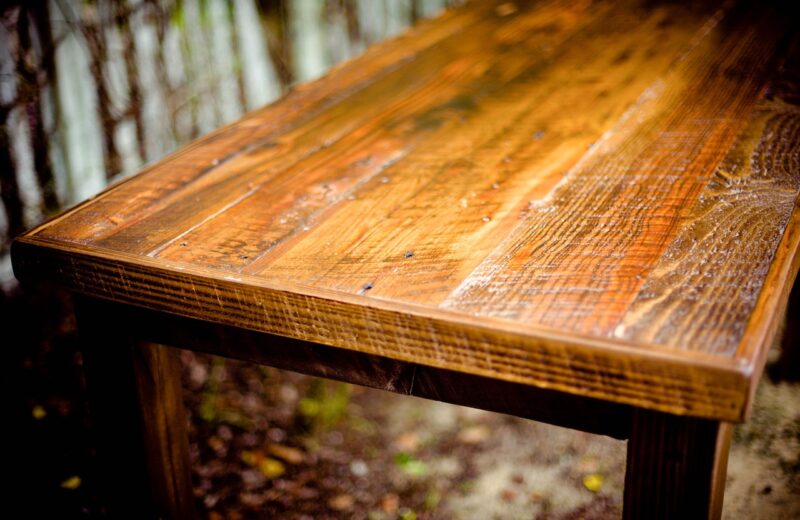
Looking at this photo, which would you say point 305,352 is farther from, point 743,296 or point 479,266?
point 743,296

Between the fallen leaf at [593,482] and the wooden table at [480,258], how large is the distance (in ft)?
3.69

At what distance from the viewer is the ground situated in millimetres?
1885

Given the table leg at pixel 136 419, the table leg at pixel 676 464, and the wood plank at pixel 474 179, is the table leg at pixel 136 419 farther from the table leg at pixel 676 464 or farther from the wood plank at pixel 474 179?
the table leg at pixel 676 464

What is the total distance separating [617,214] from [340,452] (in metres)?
1.41

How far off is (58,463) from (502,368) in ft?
5.01

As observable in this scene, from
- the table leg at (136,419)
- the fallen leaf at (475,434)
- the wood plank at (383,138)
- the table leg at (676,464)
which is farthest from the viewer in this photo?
the fallen leaf at (475,434)

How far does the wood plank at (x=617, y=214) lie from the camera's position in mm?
831

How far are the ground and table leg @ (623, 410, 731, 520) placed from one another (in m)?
1.11

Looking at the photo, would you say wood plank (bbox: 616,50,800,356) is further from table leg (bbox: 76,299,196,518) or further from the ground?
the ground

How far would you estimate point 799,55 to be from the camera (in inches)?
72.0

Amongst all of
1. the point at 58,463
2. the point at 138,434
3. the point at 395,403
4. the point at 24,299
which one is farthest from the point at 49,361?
the point at 395,403

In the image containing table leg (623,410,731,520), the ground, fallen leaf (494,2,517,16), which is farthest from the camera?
fallen leaf (494,2,517,16)

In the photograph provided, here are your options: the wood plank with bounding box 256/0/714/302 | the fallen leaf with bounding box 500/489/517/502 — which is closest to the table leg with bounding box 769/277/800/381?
the wood plank with bounding box 256/0/714/302

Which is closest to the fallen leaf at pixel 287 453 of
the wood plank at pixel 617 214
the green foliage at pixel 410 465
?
the green foliage at pixel 410 465
